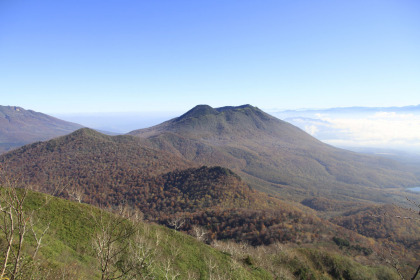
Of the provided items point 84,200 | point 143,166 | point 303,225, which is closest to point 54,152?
point 143,166

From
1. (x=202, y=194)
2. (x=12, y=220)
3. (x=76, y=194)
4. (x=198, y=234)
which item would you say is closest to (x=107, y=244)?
(x=12, y=220)

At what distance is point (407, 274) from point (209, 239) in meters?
46.3

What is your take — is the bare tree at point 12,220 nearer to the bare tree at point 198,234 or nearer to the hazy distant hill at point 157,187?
the bare tree at point 198,234

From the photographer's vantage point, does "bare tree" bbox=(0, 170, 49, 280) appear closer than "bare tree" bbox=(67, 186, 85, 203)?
Yes

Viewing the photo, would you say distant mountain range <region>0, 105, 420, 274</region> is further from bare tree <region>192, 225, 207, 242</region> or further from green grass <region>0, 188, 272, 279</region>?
green grass <region>0, 188, 272, 279</region>

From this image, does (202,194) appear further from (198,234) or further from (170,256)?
(170,256)

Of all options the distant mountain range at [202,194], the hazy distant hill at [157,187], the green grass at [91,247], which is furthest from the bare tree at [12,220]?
the hazy distant hill at [157,187]

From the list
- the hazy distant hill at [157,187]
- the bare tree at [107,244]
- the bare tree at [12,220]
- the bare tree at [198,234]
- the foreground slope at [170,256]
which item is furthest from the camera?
the hazy distant hill at [157,187]

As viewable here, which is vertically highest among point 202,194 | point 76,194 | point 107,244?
point 107,244

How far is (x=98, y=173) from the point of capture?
120688 mm

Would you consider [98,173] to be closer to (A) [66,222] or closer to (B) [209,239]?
(B) [209,239]

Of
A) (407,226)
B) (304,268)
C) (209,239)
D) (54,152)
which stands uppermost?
(54,152)

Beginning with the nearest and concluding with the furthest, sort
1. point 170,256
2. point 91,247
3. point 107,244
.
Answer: point 107,244 < point 91,247 < point 170,256

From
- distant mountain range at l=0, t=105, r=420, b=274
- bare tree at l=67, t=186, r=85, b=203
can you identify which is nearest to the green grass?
bare tree at l=67, t=186, r=85, b=203
